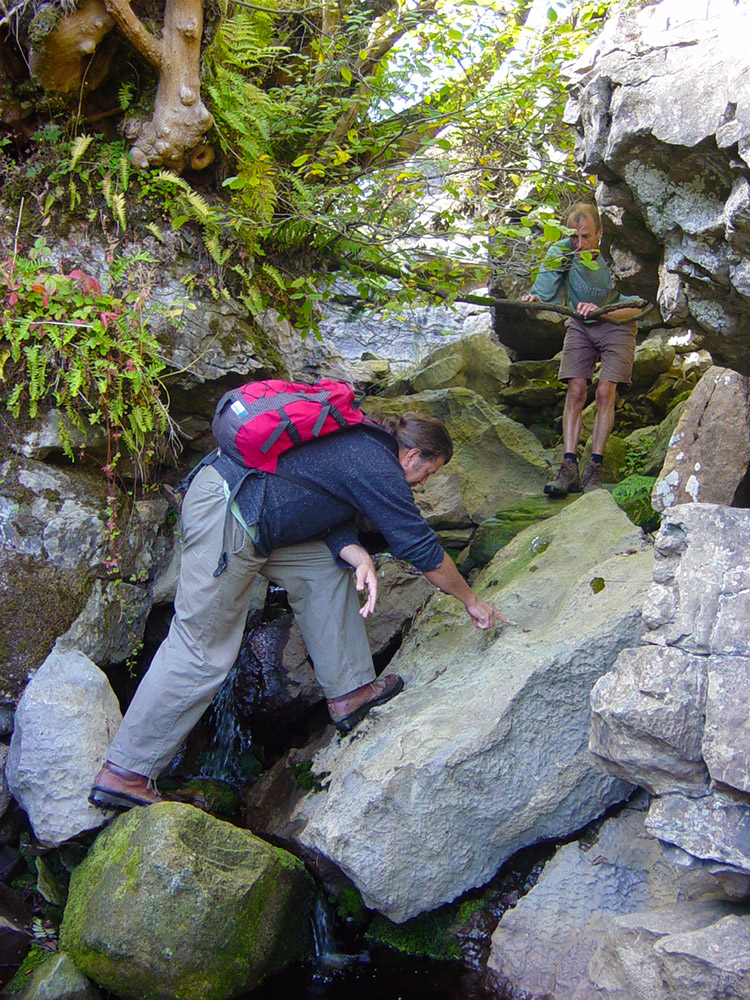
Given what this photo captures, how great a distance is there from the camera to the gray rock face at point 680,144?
394 centimetres

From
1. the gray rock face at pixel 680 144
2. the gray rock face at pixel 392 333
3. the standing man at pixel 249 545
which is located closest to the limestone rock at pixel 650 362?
the gray rock face at pixel 392 333

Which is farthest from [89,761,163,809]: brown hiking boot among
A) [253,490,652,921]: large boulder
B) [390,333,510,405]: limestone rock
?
[390,333,510,405]: limestone rock

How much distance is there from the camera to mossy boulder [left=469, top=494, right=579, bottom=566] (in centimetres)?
716

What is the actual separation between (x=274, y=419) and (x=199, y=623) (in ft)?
4.50

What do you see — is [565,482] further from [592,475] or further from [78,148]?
[78,148]

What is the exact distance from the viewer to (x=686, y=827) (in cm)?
366

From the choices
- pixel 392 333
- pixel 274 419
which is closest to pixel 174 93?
pixel 274 419

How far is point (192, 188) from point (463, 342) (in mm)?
4690

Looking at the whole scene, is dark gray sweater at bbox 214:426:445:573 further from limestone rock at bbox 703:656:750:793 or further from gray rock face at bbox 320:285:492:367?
gray rock face at bbox 320:285:492:367

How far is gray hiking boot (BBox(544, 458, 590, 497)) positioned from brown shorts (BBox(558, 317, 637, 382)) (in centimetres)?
100

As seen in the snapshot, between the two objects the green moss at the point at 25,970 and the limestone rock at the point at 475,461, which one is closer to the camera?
the green moss at the point at 25,970

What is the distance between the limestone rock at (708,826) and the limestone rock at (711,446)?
2899 mm

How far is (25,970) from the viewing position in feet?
15.3

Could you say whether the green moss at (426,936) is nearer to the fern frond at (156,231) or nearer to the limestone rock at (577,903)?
the limestone rock at (577,903)
